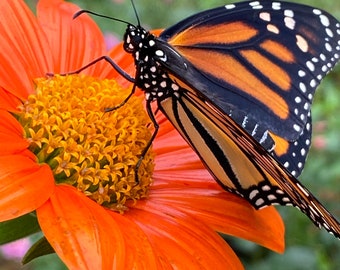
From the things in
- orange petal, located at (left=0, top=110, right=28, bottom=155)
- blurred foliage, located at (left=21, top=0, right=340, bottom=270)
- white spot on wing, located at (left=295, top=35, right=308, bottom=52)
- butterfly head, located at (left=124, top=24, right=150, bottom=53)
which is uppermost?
white spot on wing, located at (left=295, top=35, right=308, bottom=52)

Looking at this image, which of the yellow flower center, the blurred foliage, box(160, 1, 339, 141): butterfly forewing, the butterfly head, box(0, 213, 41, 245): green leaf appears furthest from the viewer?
the blurred foliage

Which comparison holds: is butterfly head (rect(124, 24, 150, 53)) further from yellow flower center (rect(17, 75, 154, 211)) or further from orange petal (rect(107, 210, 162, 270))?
orange petal (rect(107, 210, 162, 270))

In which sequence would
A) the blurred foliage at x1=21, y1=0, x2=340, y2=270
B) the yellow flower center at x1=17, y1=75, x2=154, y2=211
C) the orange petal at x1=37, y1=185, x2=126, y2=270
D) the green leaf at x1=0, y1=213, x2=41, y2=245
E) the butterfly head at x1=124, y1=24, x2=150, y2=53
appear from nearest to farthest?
the orange petal at x1=37, y1=185, x2=126, y2=270 → the green leaf at x1=0, y1=213, x2=41, y2=245 → the yellow flower center at x1=17, y1=75, x2=154, y2=211 → the butterfly head at x1=124, y1=24, x2=150, y2=53 → the blurred foliage at x1=21, y1=0, x2=340, y2=270

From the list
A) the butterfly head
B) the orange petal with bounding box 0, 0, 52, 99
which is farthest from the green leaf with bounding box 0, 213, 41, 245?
the butterfly head

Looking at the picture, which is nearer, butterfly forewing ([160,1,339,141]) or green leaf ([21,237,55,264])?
green leaf ([21,237,55,264])

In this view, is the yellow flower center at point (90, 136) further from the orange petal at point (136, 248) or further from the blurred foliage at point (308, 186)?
the blurred foliage at point (308, 186)
